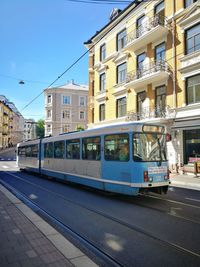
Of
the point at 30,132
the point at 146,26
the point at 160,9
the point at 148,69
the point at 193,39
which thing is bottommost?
the point at 148,69

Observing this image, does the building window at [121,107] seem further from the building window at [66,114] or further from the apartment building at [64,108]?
the building window at [66,114]

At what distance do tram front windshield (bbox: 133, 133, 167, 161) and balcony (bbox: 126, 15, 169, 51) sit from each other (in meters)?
12.7

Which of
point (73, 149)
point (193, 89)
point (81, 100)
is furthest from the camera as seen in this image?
point (81, 100)

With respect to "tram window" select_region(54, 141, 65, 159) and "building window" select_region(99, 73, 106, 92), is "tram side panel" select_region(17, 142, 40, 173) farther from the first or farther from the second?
"building window" select_region(99, 73, 106, 92)

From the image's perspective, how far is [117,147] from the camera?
9328 millimetres

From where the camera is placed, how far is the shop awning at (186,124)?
1611cm

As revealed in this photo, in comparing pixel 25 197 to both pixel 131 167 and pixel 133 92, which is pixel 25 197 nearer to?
pixel 131 167

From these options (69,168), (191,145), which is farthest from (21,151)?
(191,145)

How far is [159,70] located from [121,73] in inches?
247

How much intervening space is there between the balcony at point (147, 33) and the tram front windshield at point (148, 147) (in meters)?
12.7

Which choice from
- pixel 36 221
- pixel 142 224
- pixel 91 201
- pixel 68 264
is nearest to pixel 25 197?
pixel 91 201

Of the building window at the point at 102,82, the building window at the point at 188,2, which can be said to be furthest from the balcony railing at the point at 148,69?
the building window at the point at 102,82

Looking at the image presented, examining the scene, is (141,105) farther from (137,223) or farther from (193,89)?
(137,223)

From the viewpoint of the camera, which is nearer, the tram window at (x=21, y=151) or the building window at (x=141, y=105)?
the building window at (x=141, y=105)
